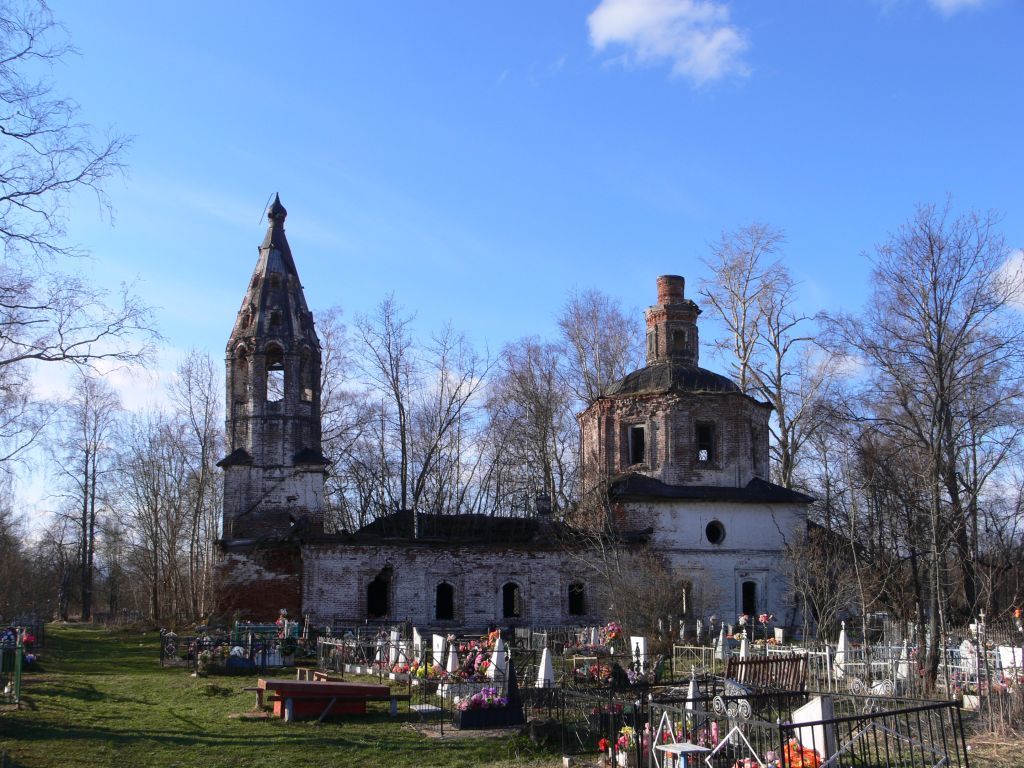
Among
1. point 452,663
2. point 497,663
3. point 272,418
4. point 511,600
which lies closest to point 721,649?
point 452,663

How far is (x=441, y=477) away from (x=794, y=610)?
15.4 m


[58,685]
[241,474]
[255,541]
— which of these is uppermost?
[241,474]

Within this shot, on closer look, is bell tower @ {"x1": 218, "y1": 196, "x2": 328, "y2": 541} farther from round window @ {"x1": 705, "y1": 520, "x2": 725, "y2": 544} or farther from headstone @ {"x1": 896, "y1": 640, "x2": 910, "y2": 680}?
headstone @ {"x1": 896, "y1": 640, "x2": 910, "y2": 680}

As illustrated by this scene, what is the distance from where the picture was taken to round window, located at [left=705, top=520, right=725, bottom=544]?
104 ft

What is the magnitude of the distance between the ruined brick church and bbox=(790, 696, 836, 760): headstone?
1913 cm

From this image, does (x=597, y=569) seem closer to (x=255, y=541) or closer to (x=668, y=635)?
(x=668, y=635)

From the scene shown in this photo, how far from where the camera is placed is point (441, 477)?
4078 cm

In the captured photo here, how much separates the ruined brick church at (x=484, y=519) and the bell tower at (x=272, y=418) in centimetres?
4

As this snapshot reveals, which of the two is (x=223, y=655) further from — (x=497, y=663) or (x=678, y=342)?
(x=678, y=342)

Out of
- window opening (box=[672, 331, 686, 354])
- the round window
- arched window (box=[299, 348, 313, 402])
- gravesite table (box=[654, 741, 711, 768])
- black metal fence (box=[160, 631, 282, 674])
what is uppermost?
window opening (box=[672, 331, 686, 354])

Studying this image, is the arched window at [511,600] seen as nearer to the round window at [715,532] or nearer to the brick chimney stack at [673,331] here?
the round window at [715,532]

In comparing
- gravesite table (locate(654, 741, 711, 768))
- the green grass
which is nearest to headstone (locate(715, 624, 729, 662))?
the green grass

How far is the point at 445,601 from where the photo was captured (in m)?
29.5

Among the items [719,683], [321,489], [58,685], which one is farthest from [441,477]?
[719,683]
